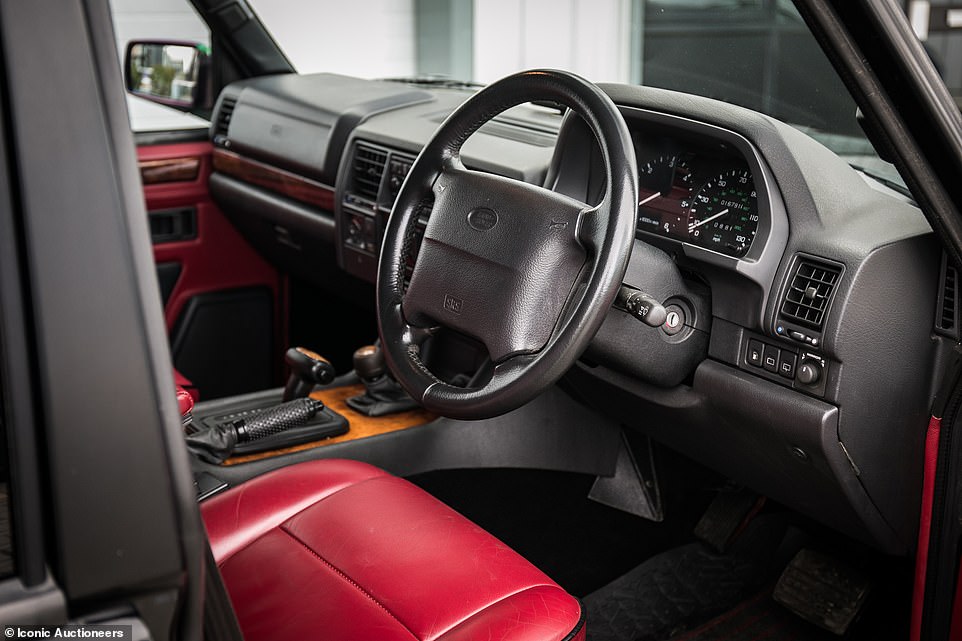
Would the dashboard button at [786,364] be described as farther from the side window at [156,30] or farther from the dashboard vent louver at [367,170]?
the side window at [156,30]

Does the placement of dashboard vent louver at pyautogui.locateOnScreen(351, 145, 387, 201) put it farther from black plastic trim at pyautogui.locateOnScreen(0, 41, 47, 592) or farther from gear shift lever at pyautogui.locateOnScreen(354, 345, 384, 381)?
black plastic trim at pyautogui.locateOnScreen(0, 41, 47, 592)

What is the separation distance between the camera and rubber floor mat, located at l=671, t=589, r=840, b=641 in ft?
6.78

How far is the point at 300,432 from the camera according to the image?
85.3 inches

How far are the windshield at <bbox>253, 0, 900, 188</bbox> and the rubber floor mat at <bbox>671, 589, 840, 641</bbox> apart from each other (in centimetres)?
95

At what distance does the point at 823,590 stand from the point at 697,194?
93 cm

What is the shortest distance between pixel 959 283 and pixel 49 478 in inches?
47.8

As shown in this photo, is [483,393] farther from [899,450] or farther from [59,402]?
[59,402]

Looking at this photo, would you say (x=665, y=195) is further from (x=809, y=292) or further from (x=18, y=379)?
(x=18, y=379)

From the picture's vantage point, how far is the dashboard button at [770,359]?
1.59 metres

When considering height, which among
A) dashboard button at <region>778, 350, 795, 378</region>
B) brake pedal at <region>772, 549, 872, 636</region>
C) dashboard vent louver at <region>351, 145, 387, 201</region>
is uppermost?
dashboard vent louver at <region>351, 145, 387, 201</region>

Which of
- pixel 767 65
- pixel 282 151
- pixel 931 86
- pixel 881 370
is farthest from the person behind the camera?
pixel 282 151

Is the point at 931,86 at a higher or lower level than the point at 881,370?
higher

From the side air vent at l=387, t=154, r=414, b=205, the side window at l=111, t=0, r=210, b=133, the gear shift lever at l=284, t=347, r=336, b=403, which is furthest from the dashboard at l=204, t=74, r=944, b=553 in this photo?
the side window at l=111, t=0, r=210, b=133

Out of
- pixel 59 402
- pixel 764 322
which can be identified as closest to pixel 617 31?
pixel 764 322
